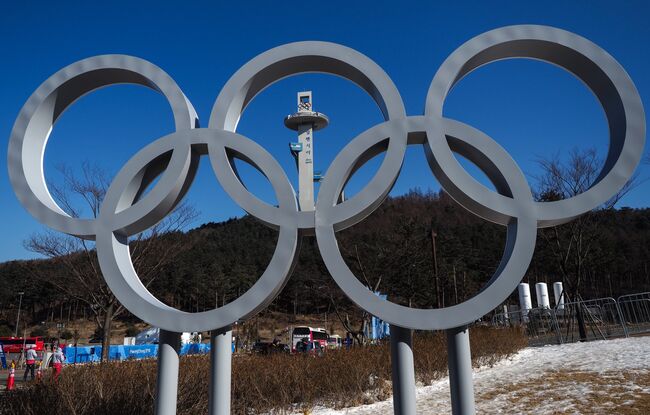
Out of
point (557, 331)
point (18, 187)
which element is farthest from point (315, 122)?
point (18, 187)

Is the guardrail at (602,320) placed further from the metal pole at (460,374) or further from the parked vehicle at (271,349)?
the metal pole at (460,374)

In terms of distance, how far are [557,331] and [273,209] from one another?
1316cm

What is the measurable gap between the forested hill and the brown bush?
28.1ft

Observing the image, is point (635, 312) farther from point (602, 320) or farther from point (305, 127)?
point (305, 127)

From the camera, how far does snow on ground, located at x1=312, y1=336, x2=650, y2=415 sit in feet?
23.9

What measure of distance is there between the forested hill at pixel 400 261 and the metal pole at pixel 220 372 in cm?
1199

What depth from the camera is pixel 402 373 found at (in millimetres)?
4941

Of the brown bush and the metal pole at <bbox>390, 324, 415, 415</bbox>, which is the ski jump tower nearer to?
the brown bush

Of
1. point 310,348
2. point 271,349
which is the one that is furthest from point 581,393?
point 310,348

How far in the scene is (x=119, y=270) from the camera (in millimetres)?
5254

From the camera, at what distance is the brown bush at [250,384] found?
706 cm

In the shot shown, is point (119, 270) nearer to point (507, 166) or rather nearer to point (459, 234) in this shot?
point (507, 166)

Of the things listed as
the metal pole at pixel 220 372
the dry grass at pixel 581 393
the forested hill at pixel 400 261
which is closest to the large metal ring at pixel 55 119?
the metal pole at pixel 220 372

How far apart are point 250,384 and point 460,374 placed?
5.32 meters
